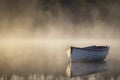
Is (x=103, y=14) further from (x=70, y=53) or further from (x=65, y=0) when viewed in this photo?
(x=70, y=53)

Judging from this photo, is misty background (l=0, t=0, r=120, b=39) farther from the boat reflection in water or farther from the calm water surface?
the boat reflection in water

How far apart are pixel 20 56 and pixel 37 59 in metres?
0.49

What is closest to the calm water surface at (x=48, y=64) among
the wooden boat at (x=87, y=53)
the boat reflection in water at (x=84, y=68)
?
the boat reflection in water at (x=84, y=68)

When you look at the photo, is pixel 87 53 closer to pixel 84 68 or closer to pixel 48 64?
pixel 84 68

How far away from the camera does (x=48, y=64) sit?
22.2ft

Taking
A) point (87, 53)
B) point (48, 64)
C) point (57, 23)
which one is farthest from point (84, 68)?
point (57, 23)

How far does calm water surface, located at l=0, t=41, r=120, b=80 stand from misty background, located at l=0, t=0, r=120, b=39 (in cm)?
48

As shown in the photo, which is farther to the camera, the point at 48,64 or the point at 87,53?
the point at 48,64

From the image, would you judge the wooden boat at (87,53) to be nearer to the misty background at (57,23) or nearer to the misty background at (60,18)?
the misty background at (57,23)

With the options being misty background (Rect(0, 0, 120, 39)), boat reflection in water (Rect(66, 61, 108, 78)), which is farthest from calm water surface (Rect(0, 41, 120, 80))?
misty background (Rect(0, 0, 120, 39))

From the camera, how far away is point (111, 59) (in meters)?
7.15

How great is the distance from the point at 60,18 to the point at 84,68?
3048 mm

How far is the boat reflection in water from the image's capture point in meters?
5.88

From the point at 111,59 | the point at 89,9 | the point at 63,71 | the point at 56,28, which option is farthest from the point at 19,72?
the point at 89,9
